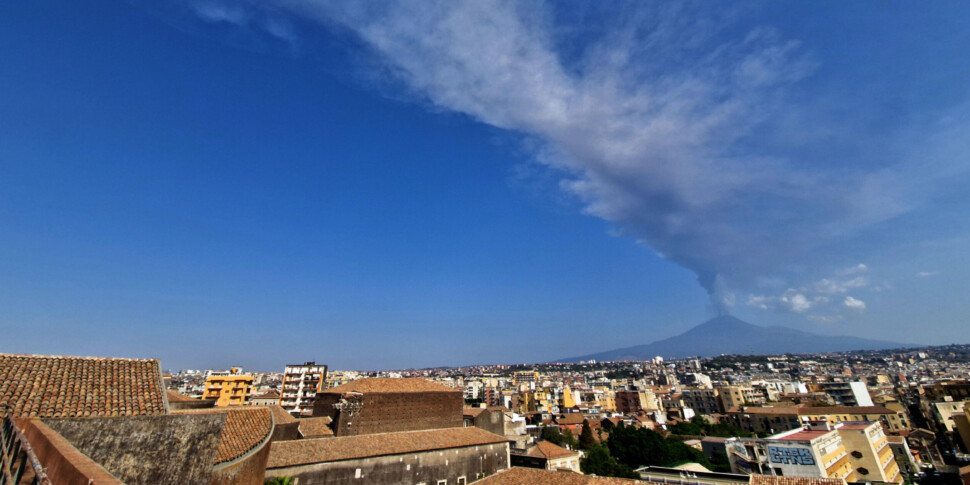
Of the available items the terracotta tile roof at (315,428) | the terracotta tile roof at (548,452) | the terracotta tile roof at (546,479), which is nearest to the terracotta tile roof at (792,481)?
the terracotta tile roof at (546,479)

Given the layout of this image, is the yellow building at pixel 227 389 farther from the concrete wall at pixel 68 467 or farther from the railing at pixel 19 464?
the concrete wall at pixel 68 467

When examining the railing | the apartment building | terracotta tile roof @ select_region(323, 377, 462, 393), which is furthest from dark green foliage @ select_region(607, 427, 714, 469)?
the apartment building

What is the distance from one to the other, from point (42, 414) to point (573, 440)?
55894 millimetres

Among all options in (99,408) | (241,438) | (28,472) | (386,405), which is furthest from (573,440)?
(28,472)

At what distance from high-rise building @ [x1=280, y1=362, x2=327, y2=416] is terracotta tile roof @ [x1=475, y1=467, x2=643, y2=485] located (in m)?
52.0

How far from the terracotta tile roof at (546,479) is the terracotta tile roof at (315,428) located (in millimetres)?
12520

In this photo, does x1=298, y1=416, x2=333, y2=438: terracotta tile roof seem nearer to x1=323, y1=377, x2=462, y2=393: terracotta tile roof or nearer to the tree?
x1=323, y1=377, x2=462, y2=393: terracotta tile roof

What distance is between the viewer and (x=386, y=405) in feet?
106

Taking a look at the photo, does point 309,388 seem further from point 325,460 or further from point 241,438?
point 241,438

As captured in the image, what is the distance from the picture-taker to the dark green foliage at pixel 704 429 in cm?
6091

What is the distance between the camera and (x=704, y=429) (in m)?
65.3

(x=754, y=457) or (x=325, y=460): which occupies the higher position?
(x=325, y=460)

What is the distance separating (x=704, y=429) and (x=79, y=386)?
76.2 meters

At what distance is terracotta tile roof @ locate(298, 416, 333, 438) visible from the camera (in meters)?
28.3
